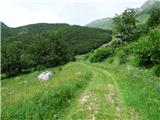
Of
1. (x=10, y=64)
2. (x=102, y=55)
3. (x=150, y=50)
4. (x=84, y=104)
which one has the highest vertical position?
(x=150, y=50)

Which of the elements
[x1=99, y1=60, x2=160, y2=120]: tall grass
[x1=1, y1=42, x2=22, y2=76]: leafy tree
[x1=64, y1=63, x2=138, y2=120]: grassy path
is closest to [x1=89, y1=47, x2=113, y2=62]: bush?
[x1=1, y1=42, x2=22, y2=76]: leafy tree

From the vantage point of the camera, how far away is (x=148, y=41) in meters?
43.5

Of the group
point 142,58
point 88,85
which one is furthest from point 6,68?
point 88,85

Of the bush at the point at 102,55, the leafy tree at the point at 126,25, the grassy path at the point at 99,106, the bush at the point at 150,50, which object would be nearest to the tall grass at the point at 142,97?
the grassy path at the point at 99,106

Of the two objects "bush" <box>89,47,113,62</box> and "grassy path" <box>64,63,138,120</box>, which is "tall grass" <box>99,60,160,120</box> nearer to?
"grassy path" <box>64,63,138,120</box>

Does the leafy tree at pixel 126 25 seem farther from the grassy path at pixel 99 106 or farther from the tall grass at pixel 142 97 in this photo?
the grassy path at pixel 99 106

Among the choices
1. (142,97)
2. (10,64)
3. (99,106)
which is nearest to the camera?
(99,106)

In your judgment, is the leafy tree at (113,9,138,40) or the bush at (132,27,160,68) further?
the leafy tree at (113,9,138,40)

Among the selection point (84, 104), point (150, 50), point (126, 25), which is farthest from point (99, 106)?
point (126, 25)

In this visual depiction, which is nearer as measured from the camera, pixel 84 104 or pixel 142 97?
pixel 84 104

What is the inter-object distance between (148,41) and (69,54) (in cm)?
7589

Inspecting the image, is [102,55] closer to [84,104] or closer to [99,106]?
[84,104]

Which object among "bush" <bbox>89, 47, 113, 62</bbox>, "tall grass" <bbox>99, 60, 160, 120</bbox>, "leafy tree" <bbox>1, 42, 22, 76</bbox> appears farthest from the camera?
"leafy tree" <bbox>1, 42, 22, 76</bbox>

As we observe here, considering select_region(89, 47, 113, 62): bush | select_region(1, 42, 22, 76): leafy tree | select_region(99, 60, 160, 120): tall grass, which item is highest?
select_region(99, 60, 160, 120): tall grass
